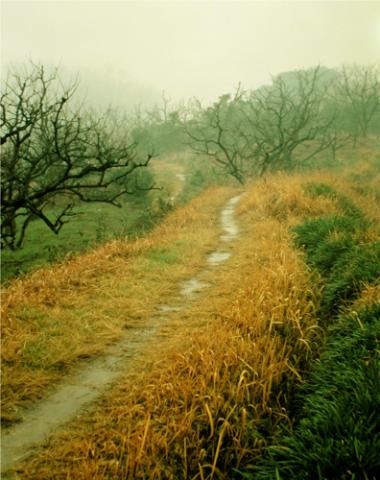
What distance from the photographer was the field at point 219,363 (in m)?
2.71

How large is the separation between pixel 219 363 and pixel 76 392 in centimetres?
141

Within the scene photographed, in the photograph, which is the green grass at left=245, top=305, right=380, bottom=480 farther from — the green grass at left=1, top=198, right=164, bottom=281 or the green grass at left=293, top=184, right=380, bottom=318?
the green grass at left=1, top=198, right=164, bottom=281

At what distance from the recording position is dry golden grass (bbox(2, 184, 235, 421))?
4091 mm

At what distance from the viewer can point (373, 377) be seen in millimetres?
2891

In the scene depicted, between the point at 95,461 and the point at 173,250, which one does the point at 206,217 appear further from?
the point at 95,461

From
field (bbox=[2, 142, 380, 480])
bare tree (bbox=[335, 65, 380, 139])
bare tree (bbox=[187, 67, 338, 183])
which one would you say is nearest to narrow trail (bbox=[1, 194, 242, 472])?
field (bbox=[2, 142, 380, 480])

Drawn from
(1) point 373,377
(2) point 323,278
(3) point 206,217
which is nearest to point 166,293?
(2) point 323,278

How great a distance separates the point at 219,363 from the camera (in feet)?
12.0

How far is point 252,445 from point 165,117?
59.7 m

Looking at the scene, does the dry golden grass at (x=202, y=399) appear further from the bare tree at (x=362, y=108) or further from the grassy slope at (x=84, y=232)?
the bare tree at (x=362, y=108)

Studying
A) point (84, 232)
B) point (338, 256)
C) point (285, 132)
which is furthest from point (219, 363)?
point (285, 132)

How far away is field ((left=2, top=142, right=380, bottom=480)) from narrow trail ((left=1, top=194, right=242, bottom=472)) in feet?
0.33

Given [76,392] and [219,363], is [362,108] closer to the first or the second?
[219,363]

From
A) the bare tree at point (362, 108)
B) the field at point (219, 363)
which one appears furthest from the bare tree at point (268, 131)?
the field at point (219, 363)
